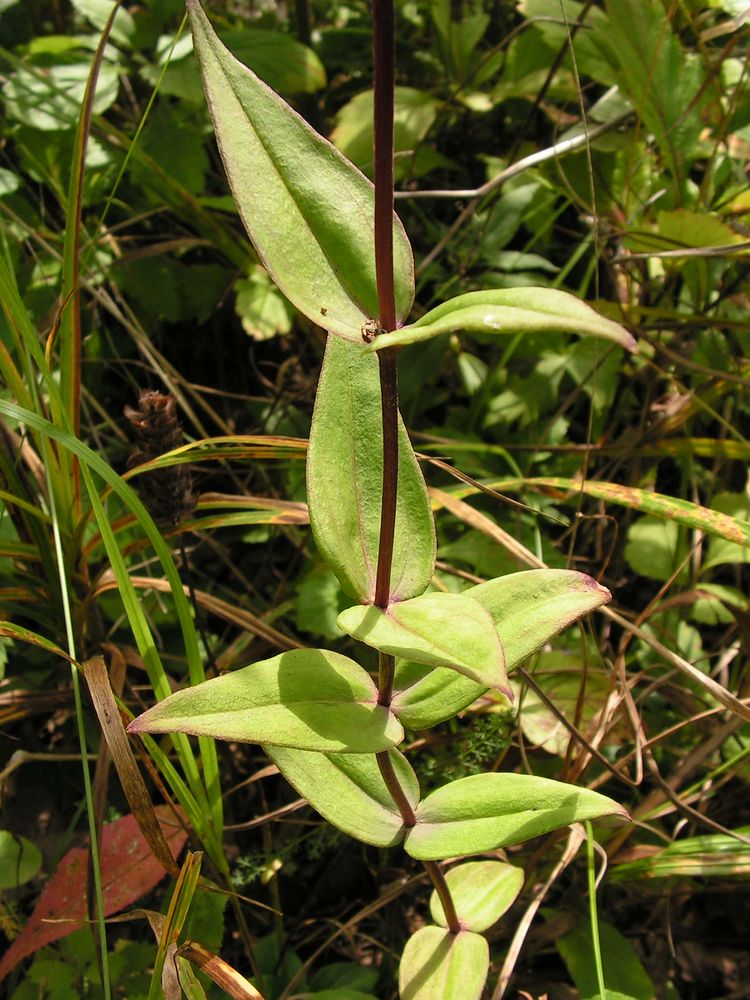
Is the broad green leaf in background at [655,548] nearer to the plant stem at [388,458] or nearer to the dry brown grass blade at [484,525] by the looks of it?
the dry brown grass blade at [484,525]

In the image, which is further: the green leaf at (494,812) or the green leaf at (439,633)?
the green leaf at (494,812)

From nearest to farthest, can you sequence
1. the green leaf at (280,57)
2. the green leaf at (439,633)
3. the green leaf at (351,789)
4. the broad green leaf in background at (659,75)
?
1. the green leaf at (439,633)
2. the green leaf at (351,789)
3. the broad green leaf in background at (659,75)
4. the green leaf at (280,57)

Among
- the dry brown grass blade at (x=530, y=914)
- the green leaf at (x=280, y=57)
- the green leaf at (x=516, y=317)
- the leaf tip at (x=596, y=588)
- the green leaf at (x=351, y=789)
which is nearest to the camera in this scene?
the green leaf at (x=516, y=317)

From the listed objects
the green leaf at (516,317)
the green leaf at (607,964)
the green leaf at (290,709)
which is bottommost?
the green leaf at (607,964)

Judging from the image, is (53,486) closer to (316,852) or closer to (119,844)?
(119,844)

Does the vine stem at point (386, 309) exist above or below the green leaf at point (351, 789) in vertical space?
above

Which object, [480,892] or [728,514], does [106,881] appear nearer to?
[480,892]

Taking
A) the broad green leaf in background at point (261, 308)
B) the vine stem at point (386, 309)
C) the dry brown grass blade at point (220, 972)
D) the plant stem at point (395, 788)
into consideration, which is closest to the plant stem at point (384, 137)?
the vine stem at point (386, 309)
